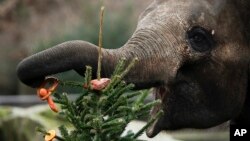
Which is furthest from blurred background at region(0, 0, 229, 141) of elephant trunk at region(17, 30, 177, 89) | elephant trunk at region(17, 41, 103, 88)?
elephant trunk at region(17, 41, 103, 88)

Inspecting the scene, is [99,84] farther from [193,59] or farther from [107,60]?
[193,59]

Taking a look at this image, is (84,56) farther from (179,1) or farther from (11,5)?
(11,5)

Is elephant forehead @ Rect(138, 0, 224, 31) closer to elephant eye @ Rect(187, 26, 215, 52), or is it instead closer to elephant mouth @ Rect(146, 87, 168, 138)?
elephant eye @ Rect(187, 26, 215, 52)

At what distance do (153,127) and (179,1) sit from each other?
818mm

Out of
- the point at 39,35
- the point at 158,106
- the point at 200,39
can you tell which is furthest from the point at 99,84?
the point at 39,35

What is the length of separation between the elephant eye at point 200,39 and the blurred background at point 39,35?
3.26 meters

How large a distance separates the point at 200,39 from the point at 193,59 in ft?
0.49

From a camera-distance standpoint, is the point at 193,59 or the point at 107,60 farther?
the point at 193,59

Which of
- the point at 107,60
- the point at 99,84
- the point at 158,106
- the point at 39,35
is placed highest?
the point at 39,35

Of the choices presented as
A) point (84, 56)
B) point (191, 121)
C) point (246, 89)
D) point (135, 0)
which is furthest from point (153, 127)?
point (135, 0)

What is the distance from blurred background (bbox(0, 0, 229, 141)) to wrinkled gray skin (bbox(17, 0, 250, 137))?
3.07 m

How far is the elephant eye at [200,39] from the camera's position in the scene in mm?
5613

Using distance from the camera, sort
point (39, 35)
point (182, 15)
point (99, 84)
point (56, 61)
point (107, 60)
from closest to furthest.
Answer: point (99, 84) < point (56, 61) < point (107, 60) < point (182, 15) < point (39, 35)

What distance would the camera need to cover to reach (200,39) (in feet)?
18.5
